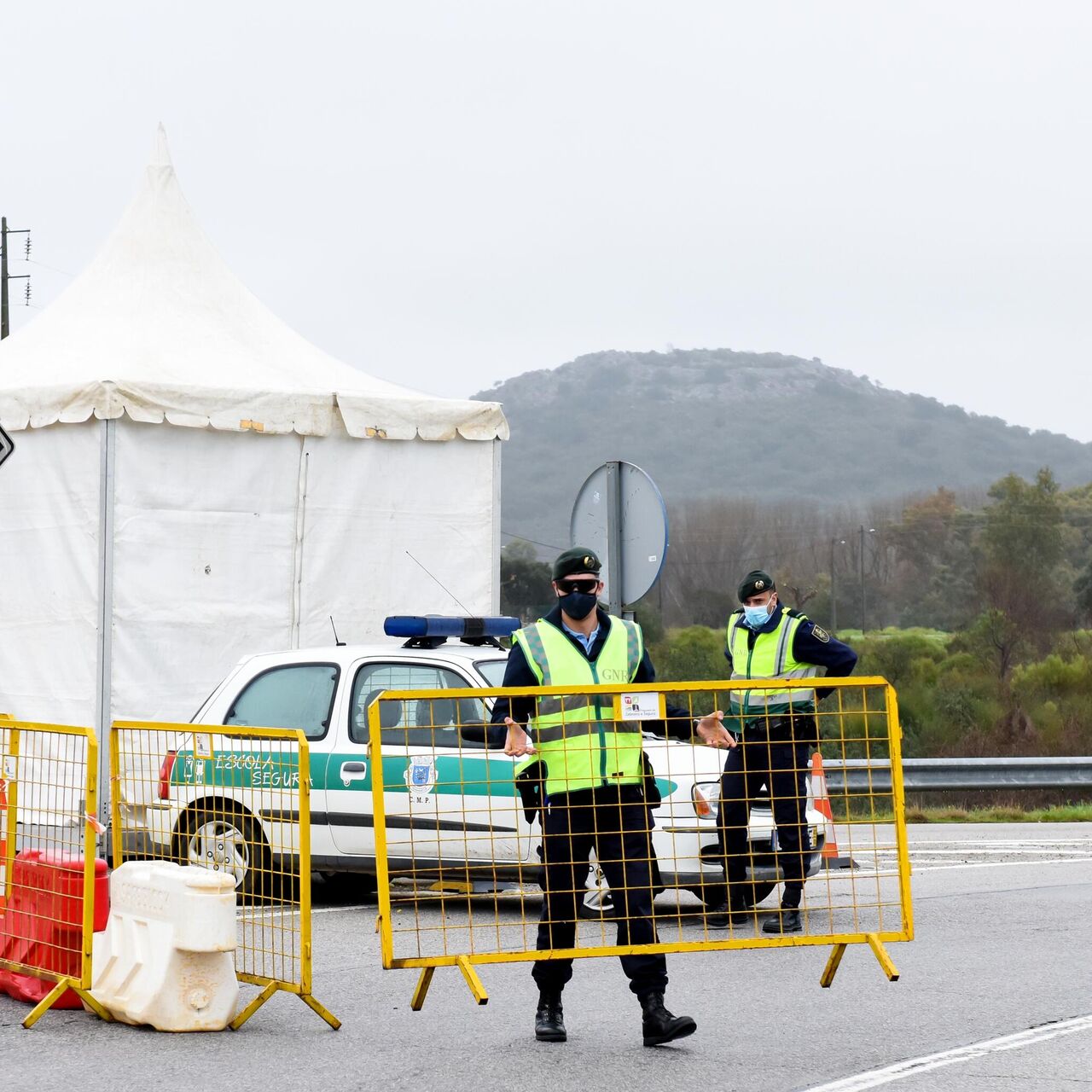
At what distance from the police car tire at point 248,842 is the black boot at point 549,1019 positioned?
1.28 m

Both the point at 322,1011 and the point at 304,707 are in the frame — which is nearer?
the point at 322,1011

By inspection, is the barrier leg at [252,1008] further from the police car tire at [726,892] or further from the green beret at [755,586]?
the green beret at [755,586]

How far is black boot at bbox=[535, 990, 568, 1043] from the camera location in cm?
632

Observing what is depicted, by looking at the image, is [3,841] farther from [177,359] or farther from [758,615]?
[177,359]

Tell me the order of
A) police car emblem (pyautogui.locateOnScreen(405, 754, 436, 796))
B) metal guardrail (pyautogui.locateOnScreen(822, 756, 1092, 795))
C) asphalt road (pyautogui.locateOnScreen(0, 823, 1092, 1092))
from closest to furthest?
asphalt road (pyautogui.locateOnScreen(0, 823, 1092, 1092)) → police car emblem (pyautogui.locateOnScreen(405, 754, 436, 796)) → metal guardrail (pyautogui.locateOnScreen(822, 756, 1092, 795))

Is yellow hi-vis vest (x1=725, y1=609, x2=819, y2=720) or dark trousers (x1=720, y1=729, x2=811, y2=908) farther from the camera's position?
yellow hi-vis vest (x1=725, y1=609, x2=819, y2=720)

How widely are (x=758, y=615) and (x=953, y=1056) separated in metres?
3.71

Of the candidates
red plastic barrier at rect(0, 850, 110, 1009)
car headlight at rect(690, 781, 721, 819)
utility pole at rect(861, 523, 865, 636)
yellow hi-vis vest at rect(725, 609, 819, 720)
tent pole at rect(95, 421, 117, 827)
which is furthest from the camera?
utility pole at rect(861, 523, 865, 636)

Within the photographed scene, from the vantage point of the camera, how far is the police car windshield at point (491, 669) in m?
10.1

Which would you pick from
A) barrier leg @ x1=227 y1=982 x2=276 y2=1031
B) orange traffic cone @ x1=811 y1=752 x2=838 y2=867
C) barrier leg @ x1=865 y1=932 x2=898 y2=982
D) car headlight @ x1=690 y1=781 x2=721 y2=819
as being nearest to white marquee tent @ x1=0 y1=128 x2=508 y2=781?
car headlight @ x1=690 y1=781 x2=721 y2=819

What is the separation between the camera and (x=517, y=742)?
629 cm

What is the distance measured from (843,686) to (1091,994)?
1816 millimetres

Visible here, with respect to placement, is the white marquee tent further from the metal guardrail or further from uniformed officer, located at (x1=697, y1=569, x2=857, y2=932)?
the metal guardrail

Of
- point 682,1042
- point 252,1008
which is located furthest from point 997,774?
point 252,1008
